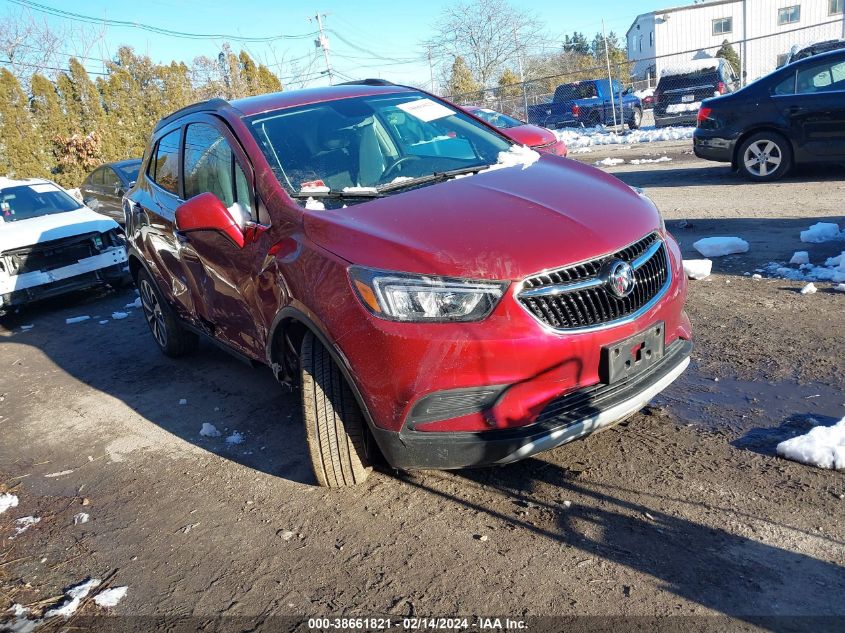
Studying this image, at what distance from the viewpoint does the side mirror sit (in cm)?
361

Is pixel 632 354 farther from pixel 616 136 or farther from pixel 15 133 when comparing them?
pixel 15 133

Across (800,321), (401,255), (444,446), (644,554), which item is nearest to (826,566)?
(644,554)

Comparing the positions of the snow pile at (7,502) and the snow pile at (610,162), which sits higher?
the snow pile at (7,502)

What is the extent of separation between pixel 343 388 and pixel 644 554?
1.44 meters

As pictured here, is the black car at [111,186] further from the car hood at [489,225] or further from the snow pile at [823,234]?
the snow pile at [823,234]

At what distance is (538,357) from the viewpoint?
2.78m

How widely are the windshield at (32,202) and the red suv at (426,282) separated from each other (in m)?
5.87

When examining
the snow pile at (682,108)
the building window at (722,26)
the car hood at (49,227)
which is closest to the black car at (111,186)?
the car hood at (49,227)

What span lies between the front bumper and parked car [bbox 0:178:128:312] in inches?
264

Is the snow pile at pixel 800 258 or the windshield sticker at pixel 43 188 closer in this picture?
the snow pile at pixel 800 258

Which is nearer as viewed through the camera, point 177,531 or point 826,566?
point 826,566

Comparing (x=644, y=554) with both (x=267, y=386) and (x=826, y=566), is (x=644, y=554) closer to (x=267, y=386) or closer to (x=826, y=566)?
(x=826, y=566)

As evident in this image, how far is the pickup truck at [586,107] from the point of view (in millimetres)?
22562

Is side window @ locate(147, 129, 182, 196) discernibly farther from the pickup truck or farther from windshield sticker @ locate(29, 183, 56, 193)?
the pickup truck
